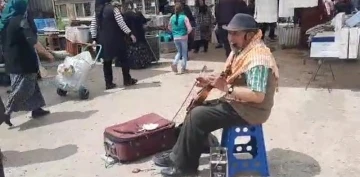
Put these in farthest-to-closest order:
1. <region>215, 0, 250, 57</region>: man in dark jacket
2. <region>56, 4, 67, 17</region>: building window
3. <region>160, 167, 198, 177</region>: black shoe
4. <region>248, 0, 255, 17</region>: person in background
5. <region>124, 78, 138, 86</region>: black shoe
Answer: <region>56, 4, 67, 17</region>: building window
<region>248, 0, 255, 17</region>: person in background
<region>215, 0, 250, 57</region>: man in dark jacket
<region>124, 78, 138, 86</region>: black shoe
<region>160, 167, 198, 177</region>: black shoe

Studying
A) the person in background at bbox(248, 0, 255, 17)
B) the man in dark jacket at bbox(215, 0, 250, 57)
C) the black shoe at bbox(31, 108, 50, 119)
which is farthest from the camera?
the person in background at bbox(248, 0, 255, 17)

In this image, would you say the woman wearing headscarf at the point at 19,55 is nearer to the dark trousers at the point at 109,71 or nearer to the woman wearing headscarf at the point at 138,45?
the dark trousers at the point at 109,71

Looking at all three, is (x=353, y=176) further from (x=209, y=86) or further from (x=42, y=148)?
(x=42, y=148)

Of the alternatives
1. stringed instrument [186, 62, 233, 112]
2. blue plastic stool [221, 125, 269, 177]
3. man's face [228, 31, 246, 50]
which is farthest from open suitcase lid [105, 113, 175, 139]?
man's face [228, 31, 246, 50]

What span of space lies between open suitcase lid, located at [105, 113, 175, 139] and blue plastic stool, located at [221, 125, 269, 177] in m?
0.77

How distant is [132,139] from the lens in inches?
159

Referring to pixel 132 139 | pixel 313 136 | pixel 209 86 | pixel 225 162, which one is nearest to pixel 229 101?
pixel 209 86

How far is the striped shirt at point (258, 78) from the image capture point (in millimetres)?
3199

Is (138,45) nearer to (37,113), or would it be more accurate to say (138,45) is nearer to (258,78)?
(37,113)

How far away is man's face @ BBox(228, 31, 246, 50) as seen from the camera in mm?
3386

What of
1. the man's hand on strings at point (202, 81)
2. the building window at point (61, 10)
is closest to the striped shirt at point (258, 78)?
the man's hand on strings at point (202, 81)

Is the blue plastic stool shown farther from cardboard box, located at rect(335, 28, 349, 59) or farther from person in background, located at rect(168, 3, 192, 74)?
person in background, located at rect(168, 3, 192, 74)

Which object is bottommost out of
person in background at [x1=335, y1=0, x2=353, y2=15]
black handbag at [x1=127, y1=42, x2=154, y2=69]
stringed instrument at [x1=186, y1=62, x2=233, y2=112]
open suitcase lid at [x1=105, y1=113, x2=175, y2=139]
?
open suitcase lid at [x1=105, y1=113, x2=175, y2=139]

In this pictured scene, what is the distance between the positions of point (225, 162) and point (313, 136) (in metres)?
1.74
